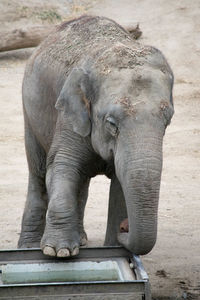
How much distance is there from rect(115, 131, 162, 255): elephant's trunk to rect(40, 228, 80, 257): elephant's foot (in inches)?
26.1

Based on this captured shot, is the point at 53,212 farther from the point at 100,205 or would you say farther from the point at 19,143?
the point at 19,143

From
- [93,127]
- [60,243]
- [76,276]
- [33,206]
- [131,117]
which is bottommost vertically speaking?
[33,206]

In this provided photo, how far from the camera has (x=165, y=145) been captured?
1159cm

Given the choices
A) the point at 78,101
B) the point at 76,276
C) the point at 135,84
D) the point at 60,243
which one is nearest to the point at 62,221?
the point at 60,243

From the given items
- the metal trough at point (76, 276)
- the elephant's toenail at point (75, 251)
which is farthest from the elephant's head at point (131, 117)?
the elephant's toenail at point (75, 251)

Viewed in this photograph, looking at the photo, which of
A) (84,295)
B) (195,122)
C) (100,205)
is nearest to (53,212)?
(84,295)

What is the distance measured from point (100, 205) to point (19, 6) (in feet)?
25.7

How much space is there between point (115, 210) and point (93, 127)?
0.95 m

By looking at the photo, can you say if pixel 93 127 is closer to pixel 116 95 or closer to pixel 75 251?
pixel 116 95

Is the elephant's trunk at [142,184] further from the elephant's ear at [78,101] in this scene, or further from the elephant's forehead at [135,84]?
the elephant's ear at [78,101]

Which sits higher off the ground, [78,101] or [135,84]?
[135,84]

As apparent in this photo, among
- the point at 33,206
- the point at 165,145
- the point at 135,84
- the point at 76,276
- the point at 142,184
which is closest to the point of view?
the point at 142,184

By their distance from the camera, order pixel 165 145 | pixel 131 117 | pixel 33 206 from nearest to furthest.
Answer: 1. pixel 131 117
2. pixel 33 206
3. pixel 165 145

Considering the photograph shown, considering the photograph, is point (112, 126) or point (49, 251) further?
point (49, 251)
